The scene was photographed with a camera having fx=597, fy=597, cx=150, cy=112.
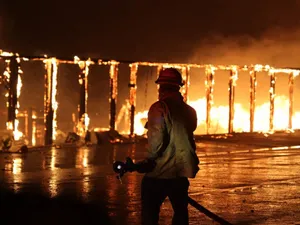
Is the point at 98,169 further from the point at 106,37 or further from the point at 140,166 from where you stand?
the point at 106,37

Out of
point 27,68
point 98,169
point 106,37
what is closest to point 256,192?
point 98,169

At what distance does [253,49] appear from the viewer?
2962cm

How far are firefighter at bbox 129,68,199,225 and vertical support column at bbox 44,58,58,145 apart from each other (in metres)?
15.3

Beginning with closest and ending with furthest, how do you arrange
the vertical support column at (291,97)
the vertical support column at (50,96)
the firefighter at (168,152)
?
the firefighter at (168,152), the vertical support column at (50,96), the vertical support column at (291,97)

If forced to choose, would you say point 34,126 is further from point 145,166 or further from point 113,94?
point 145,166

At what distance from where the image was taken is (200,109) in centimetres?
2977

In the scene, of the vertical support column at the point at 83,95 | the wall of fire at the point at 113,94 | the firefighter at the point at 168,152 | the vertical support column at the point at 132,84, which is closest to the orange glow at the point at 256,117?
the wall of fire at the point at 113,94

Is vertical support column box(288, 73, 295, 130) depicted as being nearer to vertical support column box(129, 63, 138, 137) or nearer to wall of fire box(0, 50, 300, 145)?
wall of fire box(0, 50, 300, 145)

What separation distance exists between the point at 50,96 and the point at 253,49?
42.3 ft

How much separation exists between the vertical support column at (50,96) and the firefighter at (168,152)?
1526 centimetres

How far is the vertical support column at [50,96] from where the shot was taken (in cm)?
2016

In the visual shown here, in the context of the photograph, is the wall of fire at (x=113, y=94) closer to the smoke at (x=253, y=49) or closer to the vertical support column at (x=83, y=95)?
the vertical support column at (x=83, y=95)

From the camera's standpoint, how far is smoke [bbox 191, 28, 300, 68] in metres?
28.9

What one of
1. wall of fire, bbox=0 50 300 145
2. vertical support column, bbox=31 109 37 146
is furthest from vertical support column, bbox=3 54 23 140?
vertical support column, bbox=31 109 37 146
